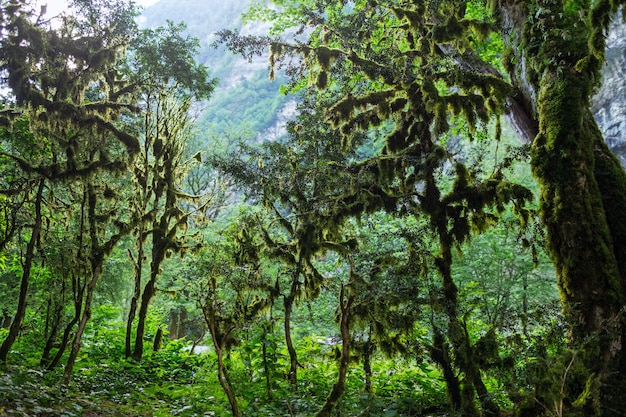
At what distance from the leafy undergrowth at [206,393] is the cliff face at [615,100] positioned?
2680 cm

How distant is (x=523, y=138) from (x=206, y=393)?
7.26 m

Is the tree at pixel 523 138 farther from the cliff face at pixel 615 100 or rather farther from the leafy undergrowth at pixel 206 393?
the cliff face at pixel 615 100

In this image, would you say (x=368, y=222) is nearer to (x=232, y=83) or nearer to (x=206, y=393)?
(x=206, y=393)

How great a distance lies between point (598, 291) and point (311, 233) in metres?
5.07

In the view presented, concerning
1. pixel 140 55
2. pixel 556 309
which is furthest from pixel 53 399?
pixel 140 55

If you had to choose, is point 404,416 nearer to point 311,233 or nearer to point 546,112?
point 311,233

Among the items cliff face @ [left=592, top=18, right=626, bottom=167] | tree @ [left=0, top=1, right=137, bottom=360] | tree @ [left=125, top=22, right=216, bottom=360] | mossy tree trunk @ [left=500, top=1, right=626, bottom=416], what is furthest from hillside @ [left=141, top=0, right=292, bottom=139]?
mossy tree trunk @ [left=500, top=1, right=626, bottom=416]

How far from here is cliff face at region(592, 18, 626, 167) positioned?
28234 millimetres

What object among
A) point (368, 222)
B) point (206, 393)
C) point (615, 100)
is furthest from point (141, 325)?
point (615, 100)

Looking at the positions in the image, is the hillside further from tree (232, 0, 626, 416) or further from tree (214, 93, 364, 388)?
tree (232, 0, 626, 416)

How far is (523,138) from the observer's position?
7.80m

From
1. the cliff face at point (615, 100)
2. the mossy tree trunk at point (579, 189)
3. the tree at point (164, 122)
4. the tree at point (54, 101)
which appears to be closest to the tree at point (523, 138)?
the mossy tree trunk at point (579, 189)

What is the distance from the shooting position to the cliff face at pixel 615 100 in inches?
1112

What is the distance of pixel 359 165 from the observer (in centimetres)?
822
